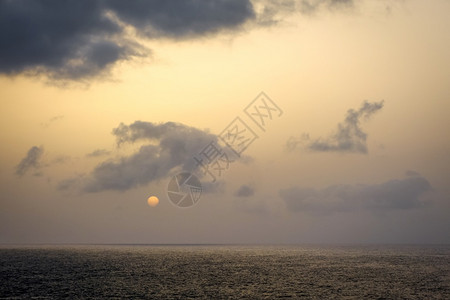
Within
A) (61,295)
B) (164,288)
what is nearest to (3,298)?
(61,295)

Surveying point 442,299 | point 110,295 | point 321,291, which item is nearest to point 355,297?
point 321,291

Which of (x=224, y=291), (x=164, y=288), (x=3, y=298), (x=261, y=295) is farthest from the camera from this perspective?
(x=164, y=288)

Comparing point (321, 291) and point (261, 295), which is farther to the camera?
point (321, 291)

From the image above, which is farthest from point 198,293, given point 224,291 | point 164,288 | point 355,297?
point 355,297

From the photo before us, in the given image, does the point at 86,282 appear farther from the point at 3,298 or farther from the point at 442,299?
the point at 442,299

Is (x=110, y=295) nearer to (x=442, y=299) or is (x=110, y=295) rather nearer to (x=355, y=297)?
(x=355, y=297)

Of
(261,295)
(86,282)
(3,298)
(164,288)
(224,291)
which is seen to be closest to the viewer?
(3,298)

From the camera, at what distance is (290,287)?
8719 centimetres

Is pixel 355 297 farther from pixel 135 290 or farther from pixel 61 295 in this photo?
pixel 61 295

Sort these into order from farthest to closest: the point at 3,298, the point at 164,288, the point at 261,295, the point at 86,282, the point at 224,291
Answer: the point at 86,282 < the point at 164,288 < the point at 224,291 < the point at 261,295 < the point at 3,298

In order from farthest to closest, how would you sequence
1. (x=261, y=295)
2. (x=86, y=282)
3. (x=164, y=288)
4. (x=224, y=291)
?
A: 1. (x=86, y=282)
2. (x=164, y=288)
3. (x=224, y=291)
4. (x=261, y=295)

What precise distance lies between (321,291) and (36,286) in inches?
2178

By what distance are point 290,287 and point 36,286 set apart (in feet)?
164

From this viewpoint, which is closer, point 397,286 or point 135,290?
point 135,290
